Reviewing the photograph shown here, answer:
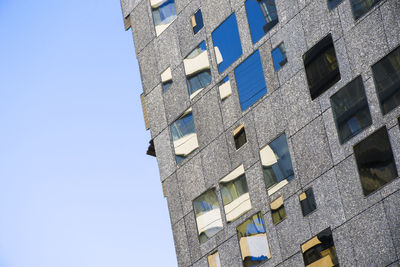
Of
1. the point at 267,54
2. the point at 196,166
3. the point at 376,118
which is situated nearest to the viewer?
the point at 376,118

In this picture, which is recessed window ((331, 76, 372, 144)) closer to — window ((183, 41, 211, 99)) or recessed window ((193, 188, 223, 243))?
recessed window ((193, 188, 223, 243))

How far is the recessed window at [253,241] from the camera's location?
33.8m

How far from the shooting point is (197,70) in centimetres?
3800

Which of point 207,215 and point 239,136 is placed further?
point 207,215

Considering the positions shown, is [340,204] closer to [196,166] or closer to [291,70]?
[291,70]

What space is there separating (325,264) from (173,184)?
9.23m

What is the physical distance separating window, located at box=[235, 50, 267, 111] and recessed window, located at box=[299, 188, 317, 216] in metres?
4.41

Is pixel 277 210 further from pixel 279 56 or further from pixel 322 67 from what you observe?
pixel 279 56

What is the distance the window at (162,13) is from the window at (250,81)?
18.2ft

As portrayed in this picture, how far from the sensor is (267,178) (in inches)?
1337

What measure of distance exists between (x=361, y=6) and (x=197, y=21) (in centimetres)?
914

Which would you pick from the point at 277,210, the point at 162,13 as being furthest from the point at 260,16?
the point at 277,210

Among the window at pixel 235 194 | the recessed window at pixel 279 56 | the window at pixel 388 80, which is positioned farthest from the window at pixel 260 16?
the window at pixel 388 80

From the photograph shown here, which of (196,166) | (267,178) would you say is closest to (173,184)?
(196,166)
